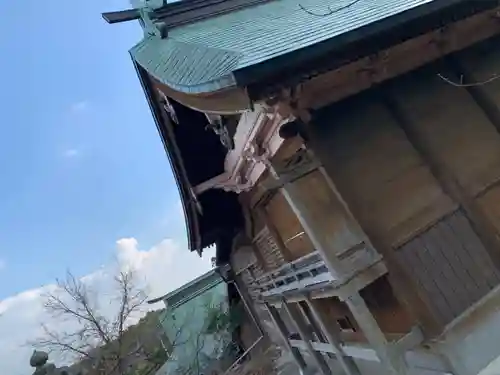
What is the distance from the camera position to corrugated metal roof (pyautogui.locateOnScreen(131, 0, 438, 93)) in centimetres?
571

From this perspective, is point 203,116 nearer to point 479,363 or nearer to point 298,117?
point 298,117

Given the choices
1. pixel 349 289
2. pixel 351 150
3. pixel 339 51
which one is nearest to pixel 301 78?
pixel 339 51

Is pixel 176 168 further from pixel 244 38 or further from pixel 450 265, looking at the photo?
pixel 450 265

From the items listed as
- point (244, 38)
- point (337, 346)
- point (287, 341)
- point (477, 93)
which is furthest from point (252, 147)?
point (287, 341)

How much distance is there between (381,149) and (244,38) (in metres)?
2.81

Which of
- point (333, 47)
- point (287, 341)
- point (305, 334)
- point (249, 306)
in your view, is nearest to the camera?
point (333, 47)

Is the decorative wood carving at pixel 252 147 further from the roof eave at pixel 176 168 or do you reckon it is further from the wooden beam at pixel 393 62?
the roof eave at pixel 176 168

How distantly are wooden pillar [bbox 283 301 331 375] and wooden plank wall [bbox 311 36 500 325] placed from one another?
457 cm

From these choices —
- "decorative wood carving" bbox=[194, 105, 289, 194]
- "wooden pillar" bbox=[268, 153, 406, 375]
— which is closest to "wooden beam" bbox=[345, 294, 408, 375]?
"wooden pillar" bbox=[268, 153, 406, 375]

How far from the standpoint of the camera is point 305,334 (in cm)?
1070

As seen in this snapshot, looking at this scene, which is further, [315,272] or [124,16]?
[124,16]

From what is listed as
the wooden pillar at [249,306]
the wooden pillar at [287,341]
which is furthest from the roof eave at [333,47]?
the wooden pillar at [249,306]

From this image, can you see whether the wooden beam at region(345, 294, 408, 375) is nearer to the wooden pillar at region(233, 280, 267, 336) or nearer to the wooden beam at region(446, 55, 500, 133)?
the wooden beam at region(446, 55, 500, 133)

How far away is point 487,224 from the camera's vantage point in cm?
690
